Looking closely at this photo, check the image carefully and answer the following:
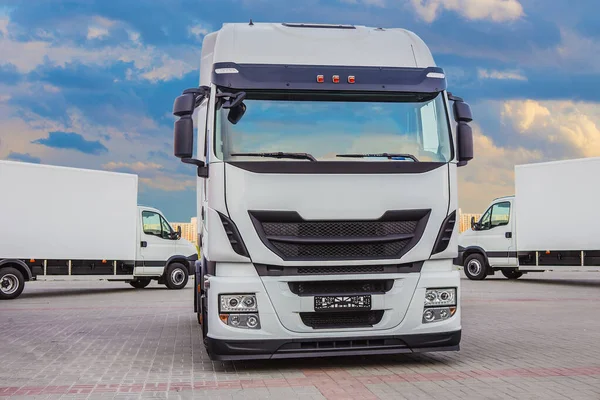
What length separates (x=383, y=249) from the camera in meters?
8.55

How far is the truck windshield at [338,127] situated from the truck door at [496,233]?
17317 mm

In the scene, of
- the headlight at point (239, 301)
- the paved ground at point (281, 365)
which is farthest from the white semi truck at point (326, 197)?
the paved ground at point (281, 365)

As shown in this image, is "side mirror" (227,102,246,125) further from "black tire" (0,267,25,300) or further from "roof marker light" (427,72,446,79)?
"black tire" (0,267,25,300)

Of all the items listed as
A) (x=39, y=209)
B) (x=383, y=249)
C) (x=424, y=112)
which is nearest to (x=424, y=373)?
(x=383, y=249)

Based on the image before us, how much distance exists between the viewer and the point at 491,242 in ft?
85.0

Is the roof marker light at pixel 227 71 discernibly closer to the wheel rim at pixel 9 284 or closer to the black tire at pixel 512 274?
the wheel rim at pixel 9 284

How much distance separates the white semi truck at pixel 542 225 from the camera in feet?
76.2

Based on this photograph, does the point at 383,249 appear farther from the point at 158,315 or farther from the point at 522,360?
the point at 158,315

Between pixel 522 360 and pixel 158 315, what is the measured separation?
8.23 m

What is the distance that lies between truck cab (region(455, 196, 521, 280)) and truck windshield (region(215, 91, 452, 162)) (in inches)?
676

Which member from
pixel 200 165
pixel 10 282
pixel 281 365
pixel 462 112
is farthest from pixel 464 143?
pixel 10 282

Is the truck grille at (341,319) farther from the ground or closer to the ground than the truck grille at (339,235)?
closer to the ground

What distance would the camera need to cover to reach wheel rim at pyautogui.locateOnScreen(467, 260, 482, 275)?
2670cm

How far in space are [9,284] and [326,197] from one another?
555 inches
